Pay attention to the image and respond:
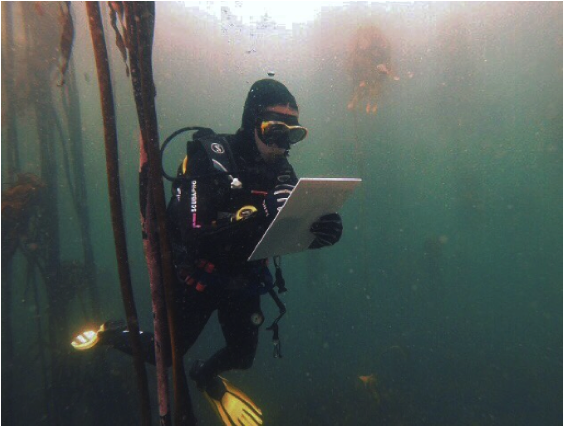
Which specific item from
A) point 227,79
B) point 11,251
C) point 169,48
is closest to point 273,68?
point 169,48

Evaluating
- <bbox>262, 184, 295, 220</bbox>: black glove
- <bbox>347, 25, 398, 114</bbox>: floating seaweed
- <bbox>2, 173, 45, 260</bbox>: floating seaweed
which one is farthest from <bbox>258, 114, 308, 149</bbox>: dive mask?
<bbox>347, 25, 398, 114</bbox>: floating seaweed

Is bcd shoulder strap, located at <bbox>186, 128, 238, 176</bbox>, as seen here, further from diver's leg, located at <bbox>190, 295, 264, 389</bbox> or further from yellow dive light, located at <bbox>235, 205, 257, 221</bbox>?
diver's leg, located at <bbox>190, 295, 264, 389</bbox>

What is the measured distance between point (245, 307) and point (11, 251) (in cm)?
597

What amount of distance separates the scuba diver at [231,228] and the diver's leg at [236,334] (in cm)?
1

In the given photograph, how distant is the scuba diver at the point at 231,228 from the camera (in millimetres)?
2639

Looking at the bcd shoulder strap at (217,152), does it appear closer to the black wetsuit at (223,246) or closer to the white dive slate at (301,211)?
the black wetsuit at (223,246)

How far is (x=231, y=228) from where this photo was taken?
260 centimetres

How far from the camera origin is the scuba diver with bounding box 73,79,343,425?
8.66ft

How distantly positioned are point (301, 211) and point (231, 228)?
63 cm

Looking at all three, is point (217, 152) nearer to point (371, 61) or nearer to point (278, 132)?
point (278, 132)

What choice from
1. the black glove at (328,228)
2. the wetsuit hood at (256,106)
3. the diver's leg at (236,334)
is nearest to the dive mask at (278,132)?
the wetsuit hood at (256,106)

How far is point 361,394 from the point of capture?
8.34m

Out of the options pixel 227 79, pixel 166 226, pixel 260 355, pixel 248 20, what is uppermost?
pixel 227 79

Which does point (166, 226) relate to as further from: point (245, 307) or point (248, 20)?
point (248, 20)
